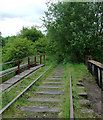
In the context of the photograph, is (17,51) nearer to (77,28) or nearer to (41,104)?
(77,28)

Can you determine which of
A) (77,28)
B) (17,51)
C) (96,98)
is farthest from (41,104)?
(17,51)

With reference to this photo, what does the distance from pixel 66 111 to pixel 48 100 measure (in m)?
1.01

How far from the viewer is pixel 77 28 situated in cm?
1237

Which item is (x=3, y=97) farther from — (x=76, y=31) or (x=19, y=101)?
(x=76, y=31)

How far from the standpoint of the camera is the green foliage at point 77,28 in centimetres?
1216

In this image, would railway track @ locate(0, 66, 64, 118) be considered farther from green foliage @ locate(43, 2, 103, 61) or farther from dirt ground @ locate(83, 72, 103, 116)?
green foliage @ locate(43, 2, 103, 61)

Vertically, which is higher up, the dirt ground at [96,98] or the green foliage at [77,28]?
the green foliage at [77,28]

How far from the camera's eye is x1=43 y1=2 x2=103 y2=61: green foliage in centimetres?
1216

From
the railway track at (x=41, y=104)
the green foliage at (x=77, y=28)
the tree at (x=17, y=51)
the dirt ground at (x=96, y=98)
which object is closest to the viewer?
the railway track at (x=41, y=104)

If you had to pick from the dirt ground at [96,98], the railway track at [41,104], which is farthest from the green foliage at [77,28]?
the railway track at [41,104]

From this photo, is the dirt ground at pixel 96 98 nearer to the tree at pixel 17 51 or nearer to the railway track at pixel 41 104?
the railway track at pixel 41 104

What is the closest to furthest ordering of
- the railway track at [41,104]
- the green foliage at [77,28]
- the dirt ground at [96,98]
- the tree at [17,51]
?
the railway track at [41,104] < the dirt ground at [96,98] < the green foliage at [77,28] < the tree at [17,51]

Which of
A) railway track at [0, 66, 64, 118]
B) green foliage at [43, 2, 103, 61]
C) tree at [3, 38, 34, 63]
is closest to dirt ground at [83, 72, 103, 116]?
railway track at [0, 66, 64, 118]

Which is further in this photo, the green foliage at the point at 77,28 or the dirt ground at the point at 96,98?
the green foliage at the point at 77,28
